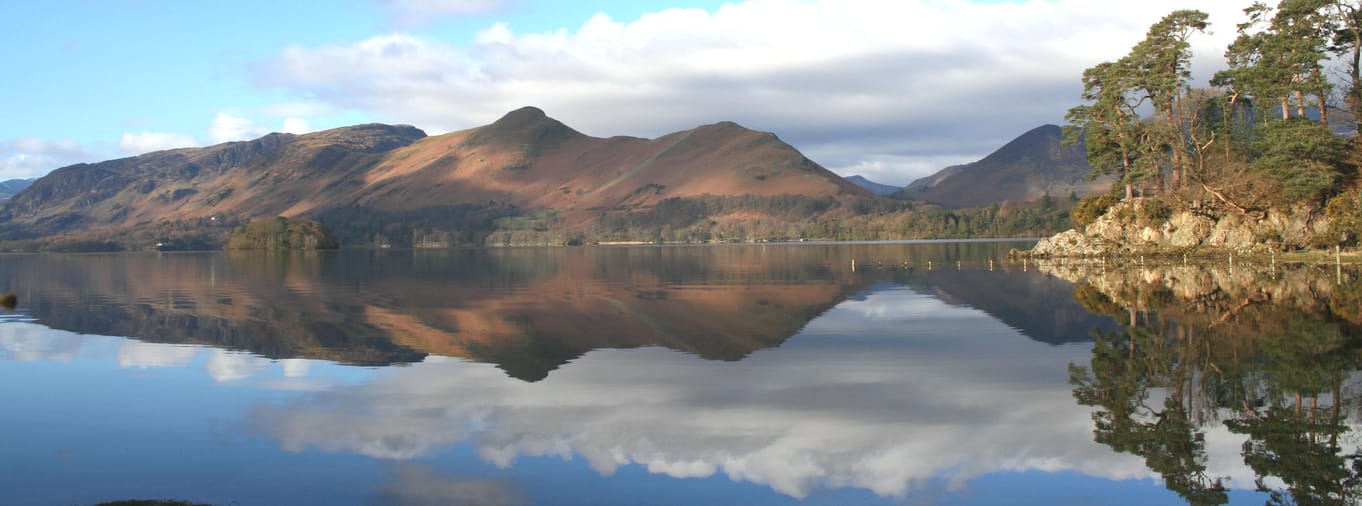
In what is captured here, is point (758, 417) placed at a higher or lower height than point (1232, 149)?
lower

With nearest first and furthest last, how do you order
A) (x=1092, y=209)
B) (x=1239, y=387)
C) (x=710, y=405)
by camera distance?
(x=1239, y=387), (x=710, y=405), (x=1092, y=209)

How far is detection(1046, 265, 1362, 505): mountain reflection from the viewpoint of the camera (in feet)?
44.0

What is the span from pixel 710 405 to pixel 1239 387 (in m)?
10.4

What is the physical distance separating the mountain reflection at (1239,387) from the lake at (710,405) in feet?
0.25

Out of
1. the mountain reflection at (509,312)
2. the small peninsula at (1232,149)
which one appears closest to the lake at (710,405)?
the mountain reflection at (509,312)

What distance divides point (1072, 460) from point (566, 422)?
8643 millimetres

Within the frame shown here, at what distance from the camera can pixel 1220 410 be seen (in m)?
17.0

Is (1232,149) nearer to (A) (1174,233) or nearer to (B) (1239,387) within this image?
(A) (1174,233)

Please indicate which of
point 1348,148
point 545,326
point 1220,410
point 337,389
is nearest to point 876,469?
point 1220,410

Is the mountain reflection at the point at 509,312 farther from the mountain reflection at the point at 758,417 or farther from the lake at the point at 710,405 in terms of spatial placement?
the mountain reflection at the point at 758,417

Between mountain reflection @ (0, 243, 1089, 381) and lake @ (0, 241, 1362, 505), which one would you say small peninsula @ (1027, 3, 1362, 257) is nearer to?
mountain reflection @ (0, 243, 1089, 381)

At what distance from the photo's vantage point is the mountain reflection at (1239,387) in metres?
13.4

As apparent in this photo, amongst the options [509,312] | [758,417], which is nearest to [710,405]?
[758,417]

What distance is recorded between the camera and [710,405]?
63.2ft
